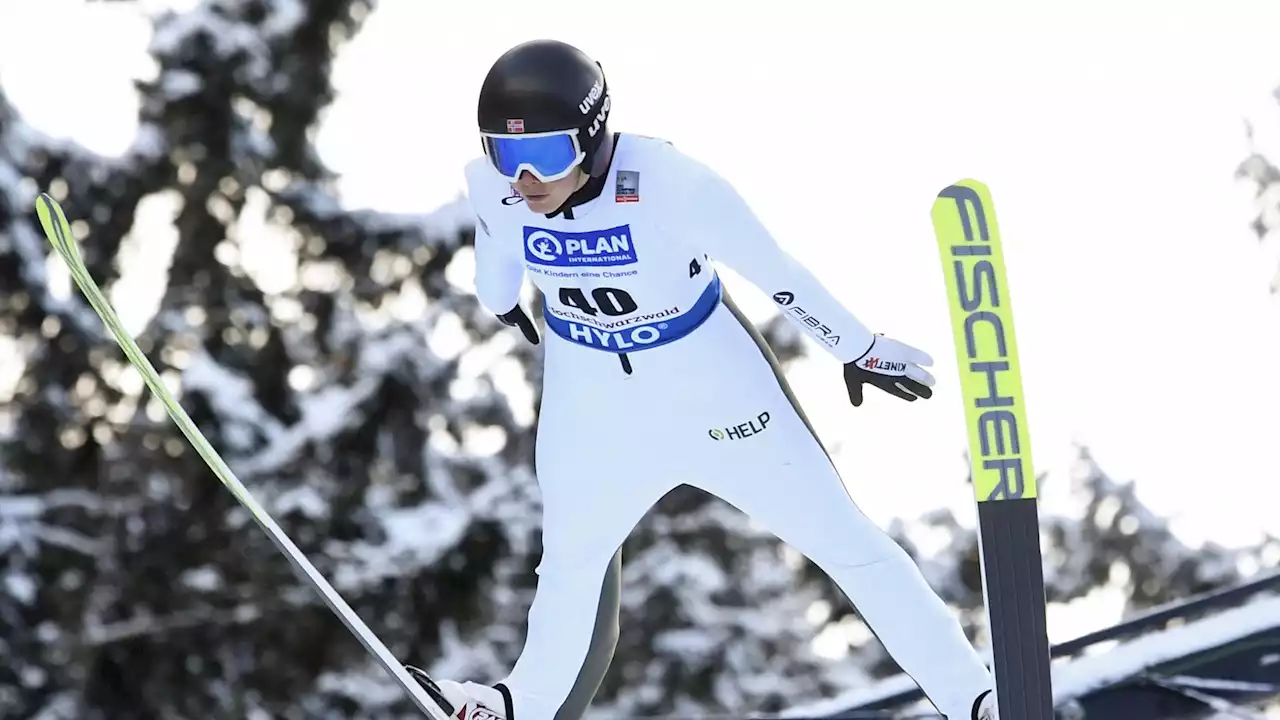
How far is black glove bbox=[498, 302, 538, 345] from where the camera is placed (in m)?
2.79

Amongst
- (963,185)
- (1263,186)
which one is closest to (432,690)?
(963,185)

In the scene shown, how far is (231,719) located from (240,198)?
9.68 ft

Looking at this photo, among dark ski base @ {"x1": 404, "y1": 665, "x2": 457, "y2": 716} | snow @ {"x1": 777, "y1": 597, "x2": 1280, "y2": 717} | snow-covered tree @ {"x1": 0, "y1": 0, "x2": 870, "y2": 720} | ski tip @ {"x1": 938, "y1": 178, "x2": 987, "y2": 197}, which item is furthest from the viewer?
snow-covered tree @ {"x1": 0, "y1": 0, "x2": 870, "y2": 720}

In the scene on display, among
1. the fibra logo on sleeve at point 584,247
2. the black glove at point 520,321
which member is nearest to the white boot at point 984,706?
the fibra logo on sleeve at point 584,247

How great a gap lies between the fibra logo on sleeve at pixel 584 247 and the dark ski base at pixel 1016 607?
0.75 m

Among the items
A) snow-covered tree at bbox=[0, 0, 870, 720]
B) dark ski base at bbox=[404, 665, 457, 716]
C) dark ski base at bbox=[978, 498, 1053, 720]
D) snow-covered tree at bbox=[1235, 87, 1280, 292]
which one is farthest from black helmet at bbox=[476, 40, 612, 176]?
snow-covered tree at bbox=[1235, 87, 1280, 292]

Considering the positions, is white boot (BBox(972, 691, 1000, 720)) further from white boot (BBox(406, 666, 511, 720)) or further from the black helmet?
the black helmet

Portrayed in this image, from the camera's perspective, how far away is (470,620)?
7617 mm

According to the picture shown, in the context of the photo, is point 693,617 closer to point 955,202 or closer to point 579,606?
point 579,606

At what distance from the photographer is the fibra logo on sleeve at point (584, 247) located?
7.73ft

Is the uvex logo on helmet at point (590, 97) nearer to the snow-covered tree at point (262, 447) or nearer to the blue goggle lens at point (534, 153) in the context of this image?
the blue goggle lens at point (534, 153)

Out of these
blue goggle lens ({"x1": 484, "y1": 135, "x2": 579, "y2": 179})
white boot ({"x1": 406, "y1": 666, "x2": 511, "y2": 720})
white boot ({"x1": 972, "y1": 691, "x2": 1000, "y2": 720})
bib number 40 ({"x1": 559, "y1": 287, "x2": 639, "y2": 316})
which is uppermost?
blue goggle lens ({"x1": 484, "y1": 135, "x2": 579, "y2": 179})

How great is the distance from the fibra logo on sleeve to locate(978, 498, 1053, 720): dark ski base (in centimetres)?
75

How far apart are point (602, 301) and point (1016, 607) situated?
886 millimetres
